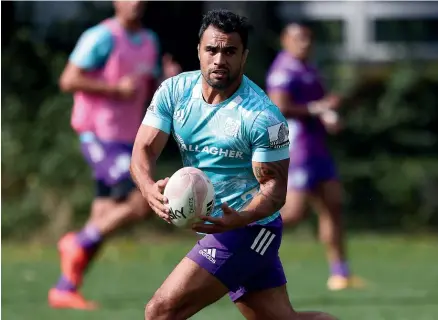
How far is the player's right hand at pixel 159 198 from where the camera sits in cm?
519

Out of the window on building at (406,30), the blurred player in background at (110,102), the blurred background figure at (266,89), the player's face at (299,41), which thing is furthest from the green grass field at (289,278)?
the window on building at (406,30)

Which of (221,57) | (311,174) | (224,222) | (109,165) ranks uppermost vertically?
(221,57)

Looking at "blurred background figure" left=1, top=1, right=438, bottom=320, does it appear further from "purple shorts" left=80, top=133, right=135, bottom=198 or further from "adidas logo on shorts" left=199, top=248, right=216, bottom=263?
"adidas logo on shorts" left=199, top=248, right=216, bottom=263

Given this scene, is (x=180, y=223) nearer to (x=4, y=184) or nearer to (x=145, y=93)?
(x=145, y=93)

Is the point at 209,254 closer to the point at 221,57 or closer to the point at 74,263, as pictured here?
the point at 221,57

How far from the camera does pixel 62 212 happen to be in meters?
14.7

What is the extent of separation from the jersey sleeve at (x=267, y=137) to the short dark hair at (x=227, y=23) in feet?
1.19

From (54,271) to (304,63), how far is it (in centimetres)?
324

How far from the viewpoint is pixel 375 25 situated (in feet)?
57.2

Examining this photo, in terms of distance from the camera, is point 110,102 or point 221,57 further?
point 110,102

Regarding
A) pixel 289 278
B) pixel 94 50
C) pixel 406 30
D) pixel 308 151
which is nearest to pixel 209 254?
pixel 94 50

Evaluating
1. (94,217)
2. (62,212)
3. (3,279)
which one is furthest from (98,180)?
(62,212)

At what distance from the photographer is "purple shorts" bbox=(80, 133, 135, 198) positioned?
908cm

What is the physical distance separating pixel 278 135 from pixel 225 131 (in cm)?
25
